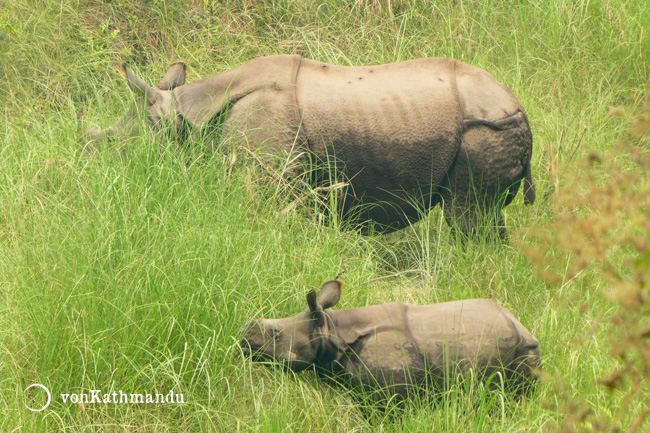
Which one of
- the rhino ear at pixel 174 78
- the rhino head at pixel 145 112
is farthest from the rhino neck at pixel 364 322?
the rhino ear at pixel 174 78

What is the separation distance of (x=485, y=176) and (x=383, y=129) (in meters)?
0.61

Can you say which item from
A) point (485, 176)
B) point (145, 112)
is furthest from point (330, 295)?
point (145, 112)

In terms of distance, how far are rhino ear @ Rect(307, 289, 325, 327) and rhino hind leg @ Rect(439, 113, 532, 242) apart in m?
1.47

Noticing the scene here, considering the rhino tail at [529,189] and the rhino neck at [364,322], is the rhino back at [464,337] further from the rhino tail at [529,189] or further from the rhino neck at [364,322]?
the rhino tail at [529,189]

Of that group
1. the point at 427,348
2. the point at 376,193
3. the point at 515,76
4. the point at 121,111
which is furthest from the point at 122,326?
the point at 515,76

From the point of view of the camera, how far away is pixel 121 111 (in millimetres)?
5320

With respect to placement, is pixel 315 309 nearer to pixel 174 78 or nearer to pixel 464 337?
pixel 464 337

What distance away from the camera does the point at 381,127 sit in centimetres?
429

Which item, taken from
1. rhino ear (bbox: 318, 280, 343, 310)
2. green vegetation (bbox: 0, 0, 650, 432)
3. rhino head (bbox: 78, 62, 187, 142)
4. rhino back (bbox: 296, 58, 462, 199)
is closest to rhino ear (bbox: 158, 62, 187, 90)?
rhino head (bbox: 78, 62, 187, 142)

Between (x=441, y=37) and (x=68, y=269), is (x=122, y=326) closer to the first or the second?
(x=68, y=269)

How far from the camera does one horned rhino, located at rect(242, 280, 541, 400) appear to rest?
308 centimetres

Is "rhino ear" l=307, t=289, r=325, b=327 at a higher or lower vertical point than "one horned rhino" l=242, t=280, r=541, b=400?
higher

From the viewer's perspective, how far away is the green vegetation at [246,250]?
114 inches

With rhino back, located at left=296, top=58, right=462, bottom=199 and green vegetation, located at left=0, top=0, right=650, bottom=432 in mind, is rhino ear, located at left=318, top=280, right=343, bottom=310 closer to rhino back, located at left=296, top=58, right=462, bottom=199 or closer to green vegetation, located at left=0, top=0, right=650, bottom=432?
green vegetation, located at left=0, top=0, right=650, bottom=432
